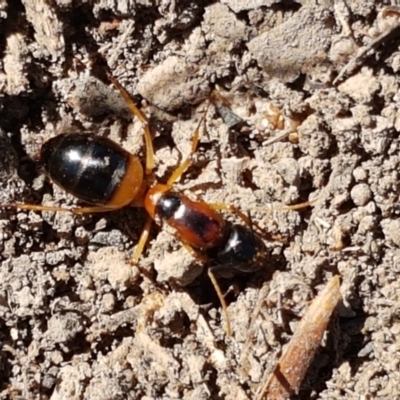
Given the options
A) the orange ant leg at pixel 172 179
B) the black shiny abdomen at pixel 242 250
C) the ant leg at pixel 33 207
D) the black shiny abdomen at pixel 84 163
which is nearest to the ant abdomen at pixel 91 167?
the black shiny abdomen at pixel 84 163

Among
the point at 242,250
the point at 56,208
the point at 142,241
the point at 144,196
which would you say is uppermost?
the point at 56,208

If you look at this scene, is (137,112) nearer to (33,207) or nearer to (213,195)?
(213,195)

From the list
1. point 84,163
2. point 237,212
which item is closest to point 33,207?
point 84,163

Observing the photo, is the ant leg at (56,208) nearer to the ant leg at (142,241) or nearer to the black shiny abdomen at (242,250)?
the ant leg at (142,241)

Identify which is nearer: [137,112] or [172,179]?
[137,112]

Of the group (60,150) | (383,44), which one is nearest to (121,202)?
(60,150)

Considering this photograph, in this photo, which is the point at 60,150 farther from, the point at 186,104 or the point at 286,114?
the point at 286,114
